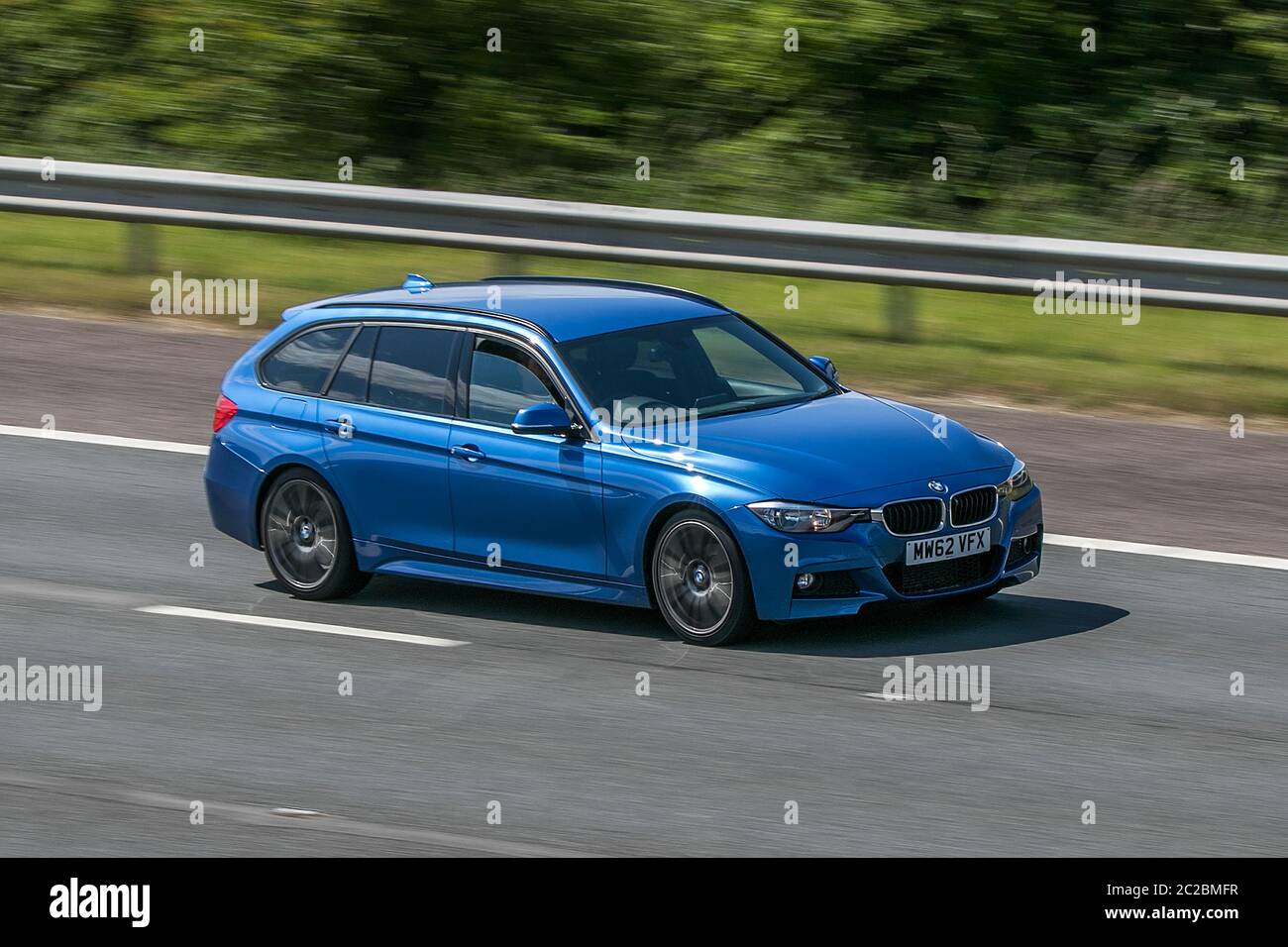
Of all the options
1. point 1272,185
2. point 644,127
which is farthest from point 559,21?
point 1272,185

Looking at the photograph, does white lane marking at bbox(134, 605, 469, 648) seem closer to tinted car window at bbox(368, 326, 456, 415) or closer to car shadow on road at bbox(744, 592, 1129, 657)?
tinted car window at bbox(368, 326, 456, 415)

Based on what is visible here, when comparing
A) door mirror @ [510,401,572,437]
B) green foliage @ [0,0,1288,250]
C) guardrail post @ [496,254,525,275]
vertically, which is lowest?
door mirror @ [510,401,572,437]

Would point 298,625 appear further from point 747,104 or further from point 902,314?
point 747,104

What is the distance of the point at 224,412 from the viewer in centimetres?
1101

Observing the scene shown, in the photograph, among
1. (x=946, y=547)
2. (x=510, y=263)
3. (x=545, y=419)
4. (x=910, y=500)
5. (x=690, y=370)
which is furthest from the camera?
(x=510, y=263)

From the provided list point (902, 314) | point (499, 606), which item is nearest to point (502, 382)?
point (499, 606)

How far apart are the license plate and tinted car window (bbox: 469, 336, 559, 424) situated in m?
1.84

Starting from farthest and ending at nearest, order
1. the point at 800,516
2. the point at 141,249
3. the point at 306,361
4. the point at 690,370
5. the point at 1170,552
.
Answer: the point at 141,249 < the point at 1170,552 < the point at 306,361 < the point at 690,370 < the point at 800,516

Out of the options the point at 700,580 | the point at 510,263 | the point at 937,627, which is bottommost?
the point at 937,627

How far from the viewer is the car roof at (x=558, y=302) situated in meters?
10.2

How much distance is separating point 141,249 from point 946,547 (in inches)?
419

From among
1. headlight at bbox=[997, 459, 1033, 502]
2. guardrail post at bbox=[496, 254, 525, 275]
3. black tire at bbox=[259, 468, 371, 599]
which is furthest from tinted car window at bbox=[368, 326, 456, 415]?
guardrail post at bbox=[496, 254, 525, 275]

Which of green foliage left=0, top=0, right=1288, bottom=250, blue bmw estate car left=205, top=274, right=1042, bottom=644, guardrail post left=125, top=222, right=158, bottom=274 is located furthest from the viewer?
green foliage left=0, top=0, right=1288, bottom=250

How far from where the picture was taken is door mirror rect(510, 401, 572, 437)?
9641 millimetres
